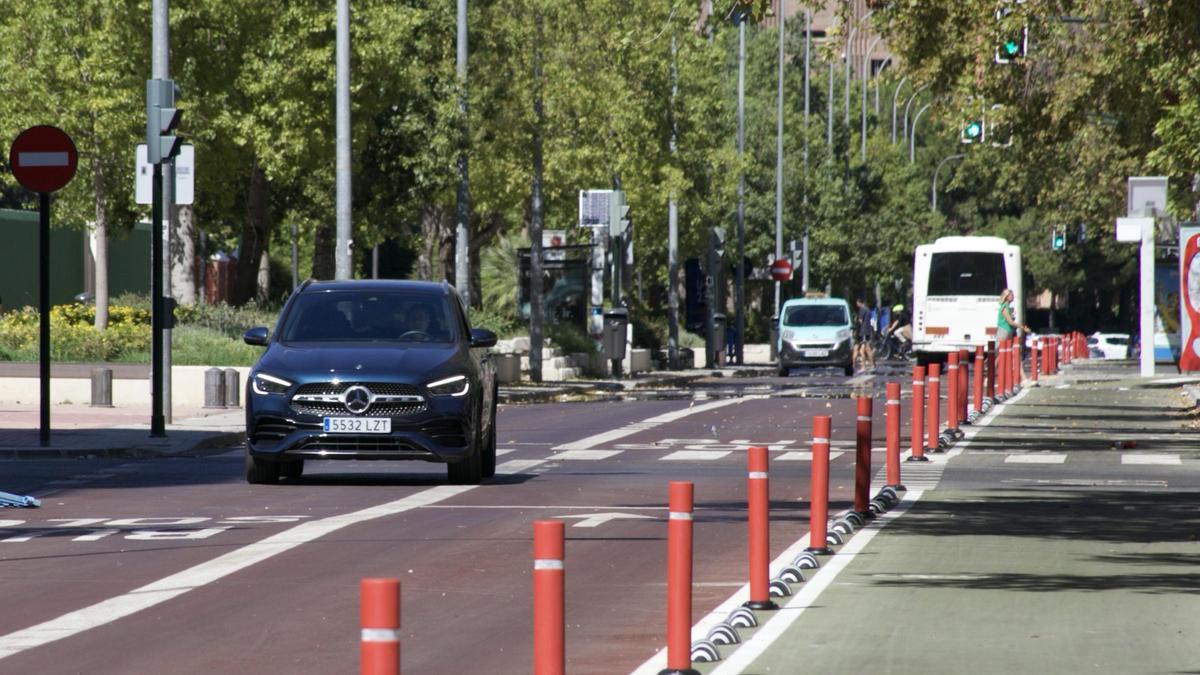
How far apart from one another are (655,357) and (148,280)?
14834 millimetres

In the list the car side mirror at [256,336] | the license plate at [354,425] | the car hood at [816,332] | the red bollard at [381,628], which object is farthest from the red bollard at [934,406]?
the car hood at [816,332]

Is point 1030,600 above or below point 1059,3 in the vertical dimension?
below

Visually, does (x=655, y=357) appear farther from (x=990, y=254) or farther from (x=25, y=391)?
(x=25, y=391)

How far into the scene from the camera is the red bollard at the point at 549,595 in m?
6.65

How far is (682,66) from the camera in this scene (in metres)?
57.6

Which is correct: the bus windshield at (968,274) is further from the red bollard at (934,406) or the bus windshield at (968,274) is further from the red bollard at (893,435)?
the red bollard at (893,435)

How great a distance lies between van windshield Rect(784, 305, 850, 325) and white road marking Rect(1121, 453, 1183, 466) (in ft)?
105

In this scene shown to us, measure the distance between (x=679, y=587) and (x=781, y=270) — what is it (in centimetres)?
6239

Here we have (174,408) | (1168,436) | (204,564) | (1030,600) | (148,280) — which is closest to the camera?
(1030,600)

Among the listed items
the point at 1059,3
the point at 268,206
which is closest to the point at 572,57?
the point at 268,206

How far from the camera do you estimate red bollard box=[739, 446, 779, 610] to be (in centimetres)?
1045

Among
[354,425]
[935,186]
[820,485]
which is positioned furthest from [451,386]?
[935,186]

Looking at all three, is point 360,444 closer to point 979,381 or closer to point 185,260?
point 979,381

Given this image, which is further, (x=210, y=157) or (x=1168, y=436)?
(x=210, y=157)
